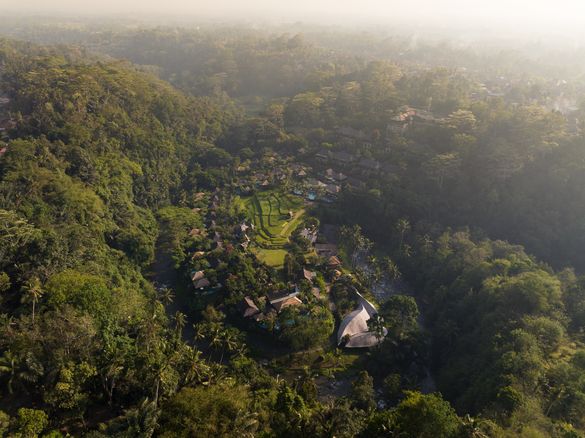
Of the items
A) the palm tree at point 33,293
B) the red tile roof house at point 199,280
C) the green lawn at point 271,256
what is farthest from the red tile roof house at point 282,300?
the palm tree at point 33,293

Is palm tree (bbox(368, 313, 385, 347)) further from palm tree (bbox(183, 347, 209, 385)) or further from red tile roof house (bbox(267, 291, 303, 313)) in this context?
palm tree (bbox(183, 347, 209, 385))

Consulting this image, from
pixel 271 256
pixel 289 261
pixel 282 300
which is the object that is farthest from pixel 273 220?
pixel 282 300

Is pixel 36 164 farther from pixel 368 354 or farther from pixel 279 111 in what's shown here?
pixel 279 111

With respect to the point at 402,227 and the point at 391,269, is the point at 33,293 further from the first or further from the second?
the point at 402,227

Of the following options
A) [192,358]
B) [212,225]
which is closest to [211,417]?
[192,358]

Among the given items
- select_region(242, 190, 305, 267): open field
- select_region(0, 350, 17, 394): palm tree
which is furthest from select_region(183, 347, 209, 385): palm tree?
select_region(242, 190, 305, 267): open field

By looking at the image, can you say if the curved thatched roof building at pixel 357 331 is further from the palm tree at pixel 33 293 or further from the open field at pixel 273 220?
the palm tree at pixel 33 293
